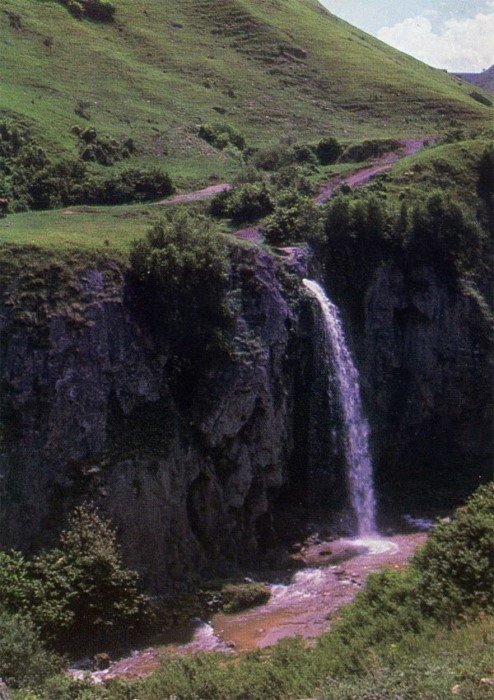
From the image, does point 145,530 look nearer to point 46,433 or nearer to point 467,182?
point 46,433

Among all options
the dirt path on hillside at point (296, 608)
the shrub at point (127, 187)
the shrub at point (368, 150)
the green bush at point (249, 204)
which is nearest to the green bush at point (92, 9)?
the shrub at point (368, 150)

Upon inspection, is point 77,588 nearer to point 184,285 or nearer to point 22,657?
point 22,657

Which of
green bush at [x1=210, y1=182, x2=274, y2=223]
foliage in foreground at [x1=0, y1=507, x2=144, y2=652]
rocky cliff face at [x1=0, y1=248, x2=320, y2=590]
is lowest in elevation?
foliage in foreground at [x1=0, y1=507, x2=144, y2=652]

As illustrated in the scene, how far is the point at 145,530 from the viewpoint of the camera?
22406 mm

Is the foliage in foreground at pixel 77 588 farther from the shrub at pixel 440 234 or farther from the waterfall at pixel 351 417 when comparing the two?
the shrub at pixel 440 234

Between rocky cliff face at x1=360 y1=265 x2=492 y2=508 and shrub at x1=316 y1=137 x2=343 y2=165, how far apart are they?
1832 cm

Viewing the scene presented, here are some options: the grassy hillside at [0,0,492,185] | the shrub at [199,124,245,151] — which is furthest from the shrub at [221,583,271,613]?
the shrub at [199,124,245,151]

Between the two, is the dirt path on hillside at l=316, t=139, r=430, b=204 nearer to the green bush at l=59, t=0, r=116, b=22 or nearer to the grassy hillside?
the grassy hillside

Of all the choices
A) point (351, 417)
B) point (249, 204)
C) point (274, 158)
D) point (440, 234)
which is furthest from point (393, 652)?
point (274, 158)

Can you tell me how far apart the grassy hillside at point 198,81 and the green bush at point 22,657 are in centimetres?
3021

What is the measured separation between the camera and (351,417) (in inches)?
1158

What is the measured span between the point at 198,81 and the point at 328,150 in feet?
61.7

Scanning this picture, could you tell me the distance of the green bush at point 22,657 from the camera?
1581cm

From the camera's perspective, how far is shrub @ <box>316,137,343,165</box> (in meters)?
49.5
